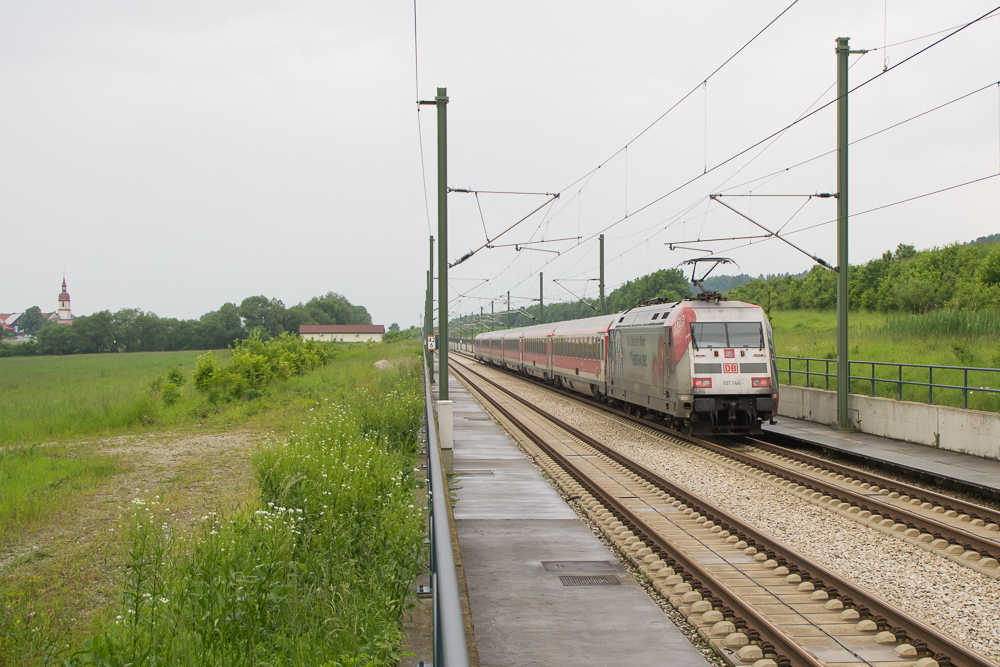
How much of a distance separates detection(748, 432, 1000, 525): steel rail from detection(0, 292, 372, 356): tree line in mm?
45776

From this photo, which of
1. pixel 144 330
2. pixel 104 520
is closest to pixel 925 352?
pixel 104 520

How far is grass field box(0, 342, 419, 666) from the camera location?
15.4 ft

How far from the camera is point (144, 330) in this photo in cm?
8281

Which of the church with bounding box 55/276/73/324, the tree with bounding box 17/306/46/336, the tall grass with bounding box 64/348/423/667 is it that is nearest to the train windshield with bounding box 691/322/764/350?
the tall grass with bounding box 64/348/423/667

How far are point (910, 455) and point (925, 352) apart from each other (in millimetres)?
9846

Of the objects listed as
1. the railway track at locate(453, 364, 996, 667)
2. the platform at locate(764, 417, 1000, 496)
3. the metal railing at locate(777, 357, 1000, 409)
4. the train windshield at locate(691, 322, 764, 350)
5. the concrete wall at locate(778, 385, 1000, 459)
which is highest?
the train windshield at locate(691, 322, 764, 350)

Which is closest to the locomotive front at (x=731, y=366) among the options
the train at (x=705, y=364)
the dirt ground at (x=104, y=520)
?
the train at (x=705, y=364)

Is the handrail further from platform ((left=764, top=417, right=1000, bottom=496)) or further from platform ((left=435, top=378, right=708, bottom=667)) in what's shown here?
platform ((left=764, top=417, right=1000, bottom=496))

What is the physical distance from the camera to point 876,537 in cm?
884

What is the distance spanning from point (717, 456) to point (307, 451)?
9.70m

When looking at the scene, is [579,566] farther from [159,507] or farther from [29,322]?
[29,322]

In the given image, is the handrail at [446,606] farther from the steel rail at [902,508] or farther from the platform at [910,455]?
the platform at [910,455]

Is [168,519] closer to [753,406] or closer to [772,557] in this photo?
[772,557]

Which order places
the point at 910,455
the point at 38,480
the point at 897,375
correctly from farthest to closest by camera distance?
the point at 897,375, the point at 910,455, the point at 38,480
